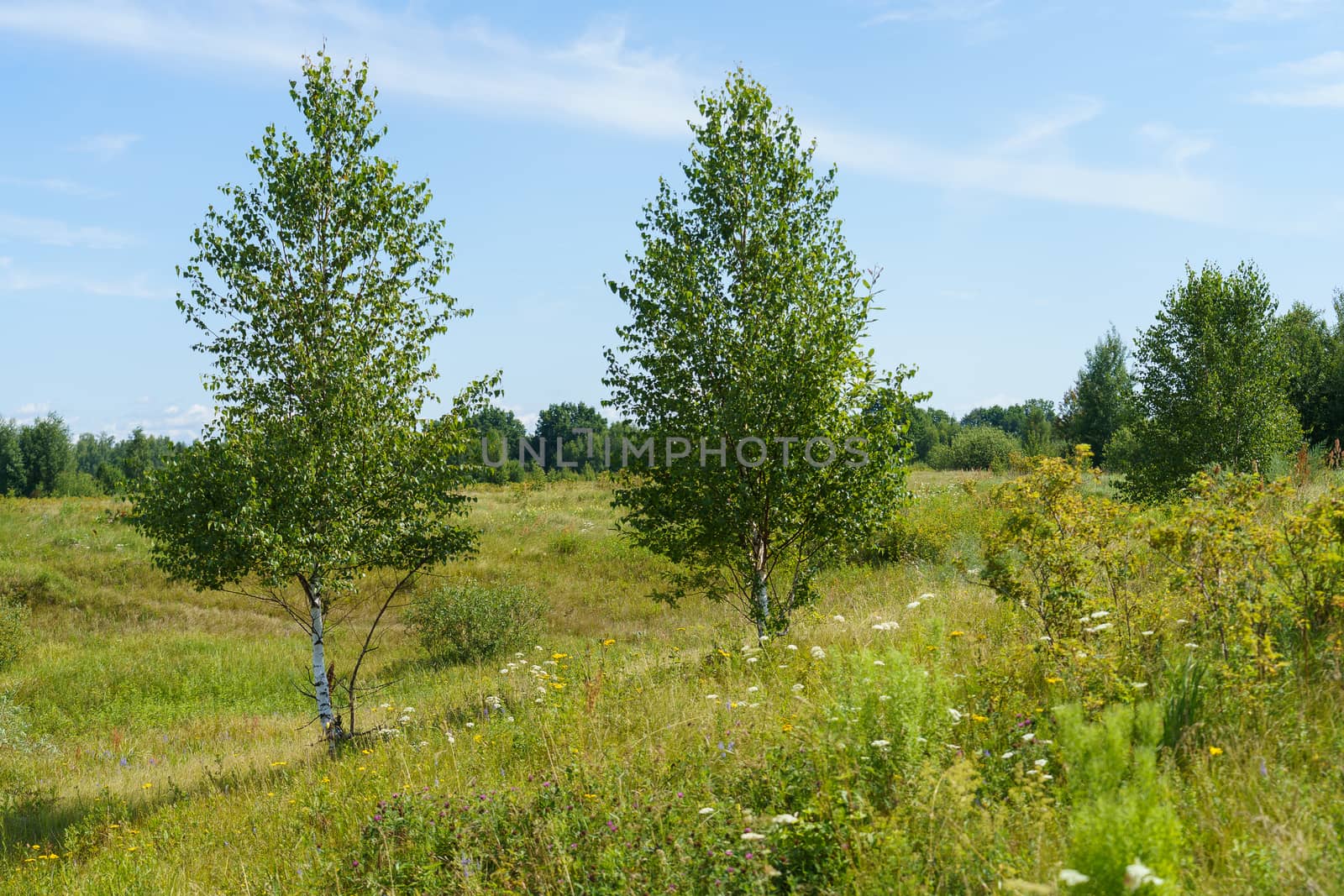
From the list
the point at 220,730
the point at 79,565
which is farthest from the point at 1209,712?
the point at 79,565

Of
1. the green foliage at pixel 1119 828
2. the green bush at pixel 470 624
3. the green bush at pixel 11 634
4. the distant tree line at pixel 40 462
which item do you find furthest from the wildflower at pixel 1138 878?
the distant tree line at pixel 40 462

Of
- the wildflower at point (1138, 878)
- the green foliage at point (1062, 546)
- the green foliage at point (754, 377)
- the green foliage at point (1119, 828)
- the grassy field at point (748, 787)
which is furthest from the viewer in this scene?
the green foliage at point (754, 377)

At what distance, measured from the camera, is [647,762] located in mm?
5547

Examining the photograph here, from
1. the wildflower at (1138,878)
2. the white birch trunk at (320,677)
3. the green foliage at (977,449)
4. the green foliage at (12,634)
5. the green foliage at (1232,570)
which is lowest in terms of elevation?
the green foliage at (12,634)

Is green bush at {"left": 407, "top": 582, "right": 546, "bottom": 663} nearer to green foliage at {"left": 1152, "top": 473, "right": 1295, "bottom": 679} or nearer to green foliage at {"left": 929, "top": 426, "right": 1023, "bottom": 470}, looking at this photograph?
green foliage at {"left": 1152, "top": 473, "right": 1295, "bottom": 679}

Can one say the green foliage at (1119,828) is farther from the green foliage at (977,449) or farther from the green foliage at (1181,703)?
the green foliage at (977,449)

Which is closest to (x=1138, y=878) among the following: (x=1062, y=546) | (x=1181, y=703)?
(x=1181, y=703)

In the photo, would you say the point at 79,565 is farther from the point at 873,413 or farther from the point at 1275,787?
the point at 1275,787

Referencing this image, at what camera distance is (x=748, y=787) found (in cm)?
487

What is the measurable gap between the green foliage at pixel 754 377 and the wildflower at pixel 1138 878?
23.2 ft

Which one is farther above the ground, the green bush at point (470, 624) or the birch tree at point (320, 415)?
the birch tree at point (320, 415)

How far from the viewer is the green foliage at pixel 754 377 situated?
1012cm

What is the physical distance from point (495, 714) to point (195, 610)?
19.1 metres

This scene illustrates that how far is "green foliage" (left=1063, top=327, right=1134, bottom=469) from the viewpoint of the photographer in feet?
183
